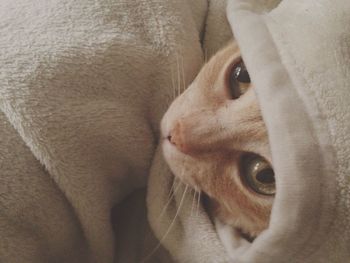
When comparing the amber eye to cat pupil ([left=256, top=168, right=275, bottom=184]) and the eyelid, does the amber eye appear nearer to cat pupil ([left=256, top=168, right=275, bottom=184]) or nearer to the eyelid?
the eyelid

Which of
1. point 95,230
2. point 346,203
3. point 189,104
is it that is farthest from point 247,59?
point 95,230

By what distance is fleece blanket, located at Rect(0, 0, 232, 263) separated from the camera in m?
0.70

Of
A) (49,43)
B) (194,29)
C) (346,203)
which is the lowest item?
(346,203)

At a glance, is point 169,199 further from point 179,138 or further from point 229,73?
point 229,73

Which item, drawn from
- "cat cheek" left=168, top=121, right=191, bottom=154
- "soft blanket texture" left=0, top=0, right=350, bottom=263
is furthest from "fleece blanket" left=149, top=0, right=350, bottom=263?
"cat cheek" left=168, top=121, right=191, bottom=154

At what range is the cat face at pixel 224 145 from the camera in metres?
0.73

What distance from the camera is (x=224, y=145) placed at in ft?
2.49

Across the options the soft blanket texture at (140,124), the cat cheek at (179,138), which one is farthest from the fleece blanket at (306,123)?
the cat cheek at (179,138)

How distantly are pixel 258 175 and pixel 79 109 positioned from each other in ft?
0.97

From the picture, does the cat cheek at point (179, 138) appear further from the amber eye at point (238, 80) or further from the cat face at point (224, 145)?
the amber eye at point (238, 80)

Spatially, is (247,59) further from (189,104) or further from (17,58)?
(17,58)

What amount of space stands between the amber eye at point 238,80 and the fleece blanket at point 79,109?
0.28 feet

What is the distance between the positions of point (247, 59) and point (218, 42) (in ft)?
0.84

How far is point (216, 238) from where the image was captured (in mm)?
806
